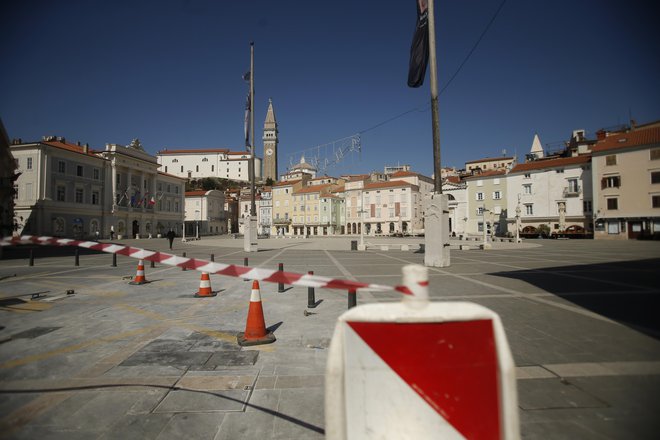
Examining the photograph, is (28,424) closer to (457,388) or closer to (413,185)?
(457,388)

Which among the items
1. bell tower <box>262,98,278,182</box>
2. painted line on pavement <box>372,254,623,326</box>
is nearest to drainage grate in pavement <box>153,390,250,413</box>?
painted line on pavement <box>372,254,623,326</box>

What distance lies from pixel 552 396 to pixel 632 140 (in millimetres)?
52611

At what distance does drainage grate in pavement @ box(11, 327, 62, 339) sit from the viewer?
492 centimetres

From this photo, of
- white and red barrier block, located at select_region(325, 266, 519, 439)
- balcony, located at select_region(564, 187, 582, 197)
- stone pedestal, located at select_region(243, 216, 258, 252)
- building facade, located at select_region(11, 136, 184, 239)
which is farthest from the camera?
balcony, located at select_region(564, 187, 582, 197)

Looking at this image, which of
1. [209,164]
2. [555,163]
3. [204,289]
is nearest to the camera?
[204,289]

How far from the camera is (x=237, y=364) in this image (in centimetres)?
394

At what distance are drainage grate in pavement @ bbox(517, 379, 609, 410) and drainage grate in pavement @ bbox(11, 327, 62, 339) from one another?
22.5 feet

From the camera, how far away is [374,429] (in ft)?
5.63

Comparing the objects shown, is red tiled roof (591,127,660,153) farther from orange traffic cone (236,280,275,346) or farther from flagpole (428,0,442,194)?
orange traffic cone (236,280,275,346)

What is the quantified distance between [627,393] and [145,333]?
634 cm

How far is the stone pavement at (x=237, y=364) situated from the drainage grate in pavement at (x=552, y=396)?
15 millimetres

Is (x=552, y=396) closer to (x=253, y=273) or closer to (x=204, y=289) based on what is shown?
(x=253, y=273)

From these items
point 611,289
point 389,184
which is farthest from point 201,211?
point 611,289

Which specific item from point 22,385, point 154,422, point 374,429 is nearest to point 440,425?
point 374,429
